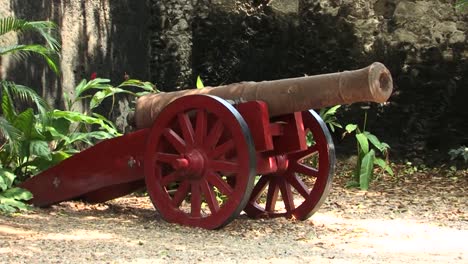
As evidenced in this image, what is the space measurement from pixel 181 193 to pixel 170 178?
0.46 ft

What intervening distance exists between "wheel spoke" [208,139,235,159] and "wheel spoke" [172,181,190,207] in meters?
0.33

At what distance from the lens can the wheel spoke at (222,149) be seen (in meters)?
5.15

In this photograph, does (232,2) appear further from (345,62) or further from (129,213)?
(129,213)

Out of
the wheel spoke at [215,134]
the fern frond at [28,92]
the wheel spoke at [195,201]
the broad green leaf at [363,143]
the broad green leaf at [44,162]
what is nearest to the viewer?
the wheel spoke at [215,134]

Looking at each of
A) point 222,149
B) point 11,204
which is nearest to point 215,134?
point 222,149

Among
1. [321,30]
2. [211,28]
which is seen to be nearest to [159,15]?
[211,28]

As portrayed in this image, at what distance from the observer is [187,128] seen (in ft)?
17.6

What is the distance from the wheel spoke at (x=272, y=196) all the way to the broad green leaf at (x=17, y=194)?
6.40 ft

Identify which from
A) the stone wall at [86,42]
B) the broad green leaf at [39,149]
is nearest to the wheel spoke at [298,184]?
the broad green leaf at [39,149]

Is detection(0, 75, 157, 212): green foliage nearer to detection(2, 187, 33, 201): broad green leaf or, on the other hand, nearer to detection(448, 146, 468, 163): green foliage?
detection(2, 187, 33, 201): broad green leaf

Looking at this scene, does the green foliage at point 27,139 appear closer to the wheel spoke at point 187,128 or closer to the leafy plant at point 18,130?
the leafy plant at point 18,130

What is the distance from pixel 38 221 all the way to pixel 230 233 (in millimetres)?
1471

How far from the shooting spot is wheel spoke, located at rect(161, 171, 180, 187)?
5.41 m

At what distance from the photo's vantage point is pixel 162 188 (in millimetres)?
5488
